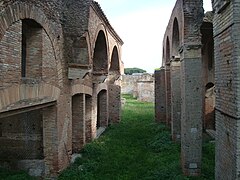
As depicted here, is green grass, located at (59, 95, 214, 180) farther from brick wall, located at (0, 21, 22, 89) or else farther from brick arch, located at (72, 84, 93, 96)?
brick wall, located at (0, 21, 22, 89)

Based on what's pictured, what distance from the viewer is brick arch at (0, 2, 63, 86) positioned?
500 centimetres

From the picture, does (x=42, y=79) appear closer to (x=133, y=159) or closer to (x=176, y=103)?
(x=133, y=159)

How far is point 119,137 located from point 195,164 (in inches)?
225

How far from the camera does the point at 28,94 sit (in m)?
6.09

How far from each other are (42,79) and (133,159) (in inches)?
181

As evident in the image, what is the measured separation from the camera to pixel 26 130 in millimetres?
8062

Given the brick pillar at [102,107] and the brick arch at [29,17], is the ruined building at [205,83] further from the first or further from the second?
the brick arch at [29,17]

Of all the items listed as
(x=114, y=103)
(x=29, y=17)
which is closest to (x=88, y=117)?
(x=114, y=103)

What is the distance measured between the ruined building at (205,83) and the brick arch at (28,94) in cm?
370

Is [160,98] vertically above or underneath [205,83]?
underneath

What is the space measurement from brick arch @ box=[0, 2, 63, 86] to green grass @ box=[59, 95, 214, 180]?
282 cm

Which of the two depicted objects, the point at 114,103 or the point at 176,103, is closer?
the point at 176,103

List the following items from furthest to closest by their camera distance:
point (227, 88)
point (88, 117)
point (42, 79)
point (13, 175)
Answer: point (88, 117) → point (13, 175) → point (42, 79) → point (227, 88)

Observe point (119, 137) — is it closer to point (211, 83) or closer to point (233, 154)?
point (211, 83)
